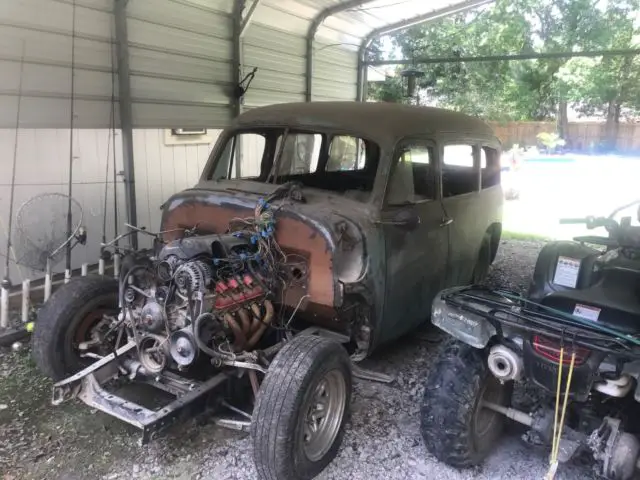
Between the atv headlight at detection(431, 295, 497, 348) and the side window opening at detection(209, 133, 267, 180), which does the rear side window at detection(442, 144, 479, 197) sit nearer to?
the side window opening at detection(209, 133, 267, 180)

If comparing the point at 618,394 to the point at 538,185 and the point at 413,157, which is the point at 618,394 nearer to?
the point at 413,157

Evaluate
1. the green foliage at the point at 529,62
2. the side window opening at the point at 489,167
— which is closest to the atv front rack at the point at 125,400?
the side window opening at the point at 489,167

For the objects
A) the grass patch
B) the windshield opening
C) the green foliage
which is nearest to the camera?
the windshield opening

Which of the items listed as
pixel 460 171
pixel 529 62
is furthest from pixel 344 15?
pixel 529 62

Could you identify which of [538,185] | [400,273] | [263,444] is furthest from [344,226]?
[538,185]

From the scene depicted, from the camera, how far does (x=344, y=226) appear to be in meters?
3.76

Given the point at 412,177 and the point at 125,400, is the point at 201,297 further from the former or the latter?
the point at 412,177

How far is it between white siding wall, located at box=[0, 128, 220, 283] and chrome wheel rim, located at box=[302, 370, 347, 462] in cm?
345

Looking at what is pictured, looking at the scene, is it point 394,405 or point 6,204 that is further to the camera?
point 6,204

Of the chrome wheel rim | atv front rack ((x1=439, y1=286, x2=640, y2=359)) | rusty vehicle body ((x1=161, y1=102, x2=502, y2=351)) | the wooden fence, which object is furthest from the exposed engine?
the wooden fence

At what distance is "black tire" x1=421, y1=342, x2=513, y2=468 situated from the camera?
300 cm

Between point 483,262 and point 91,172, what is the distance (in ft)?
15.4

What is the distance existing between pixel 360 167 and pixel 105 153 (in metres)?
3.24

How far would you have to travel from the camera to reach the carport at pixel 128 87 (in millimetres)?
5422
